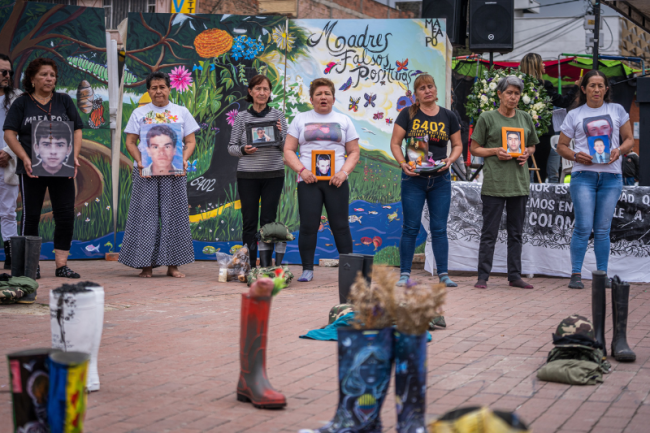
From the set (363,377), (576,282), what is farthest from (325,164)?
(363,377)

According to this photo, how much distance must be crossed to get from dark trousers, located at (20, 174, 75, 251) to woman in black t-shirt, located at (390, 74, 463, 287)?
341cm

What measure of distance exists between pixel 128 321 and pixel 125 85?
467 cm

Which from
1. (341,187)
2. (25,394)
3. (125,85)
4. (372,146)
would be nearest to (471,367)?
(25,394)

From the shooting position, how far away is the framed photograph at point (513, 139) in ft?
24.5

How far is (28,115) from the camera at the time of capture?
742 centimetres

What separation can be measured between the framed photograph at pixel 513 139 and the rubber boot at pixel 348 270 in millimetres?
2662

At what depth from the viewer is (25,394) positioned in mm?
2684

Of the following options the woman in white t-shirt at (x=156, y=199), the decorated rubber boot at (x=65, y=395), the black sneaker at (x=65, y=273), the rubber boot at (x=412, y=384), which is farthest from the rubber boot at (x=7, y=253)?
the rubber boot at (x=412, y=384)

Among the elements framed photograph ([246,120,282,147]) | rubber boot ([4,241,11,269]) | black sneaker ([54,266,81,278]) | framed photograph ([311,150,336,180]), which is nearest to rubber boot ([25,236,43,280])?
black sneaker ([54,266,81,278])

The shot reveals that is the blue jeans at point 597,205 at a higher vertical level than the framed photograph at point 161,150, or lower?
lower

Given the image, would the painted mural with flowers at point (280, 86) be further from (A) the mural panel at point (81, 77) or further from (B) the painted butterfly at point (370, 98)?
(A) the mural panel at point (81, 77)

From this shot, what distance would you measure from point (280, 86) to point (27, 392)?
7041 millimetres

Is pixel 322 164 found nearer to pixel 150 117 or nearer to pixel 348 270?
pixel 150 117

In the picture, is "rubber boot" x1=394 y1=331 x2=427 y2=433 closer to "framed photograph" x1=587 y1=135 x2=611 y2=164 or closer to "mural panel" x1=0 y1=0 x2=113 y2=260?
"framed photograph" x1=587 y1=135 x2=611 y2=164
